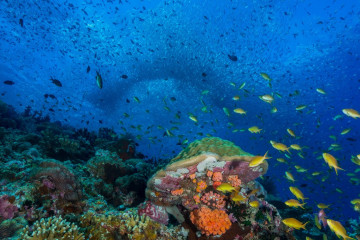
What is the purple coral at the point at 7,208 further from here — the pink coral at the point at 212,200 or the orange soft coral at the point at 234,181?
the orange soft coral at the point at 234,181

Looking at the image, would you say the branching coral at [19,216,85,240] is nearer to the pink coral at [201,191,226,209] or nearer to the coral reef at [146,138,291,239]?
the coral reef at [146,138,291,239]

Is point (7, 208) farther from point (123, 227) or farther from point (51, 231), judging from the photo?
point (123, 227)

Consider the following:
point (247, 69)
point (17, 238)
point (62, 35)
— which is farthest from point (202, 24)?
point (17, 238)

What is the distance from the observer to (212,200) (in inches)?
155

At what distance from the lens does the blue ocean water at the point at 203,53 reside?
61.6ft

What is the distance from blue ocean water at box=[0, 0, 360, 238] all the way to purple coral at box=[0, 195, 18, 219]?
9.05 m

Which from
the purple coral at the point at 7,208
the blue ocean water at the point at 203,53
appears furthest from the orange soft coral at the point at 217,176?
the blue ocean water at the point at 203,53

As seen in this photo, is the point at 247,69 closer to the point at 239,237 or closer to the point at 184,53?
the point at 184,53

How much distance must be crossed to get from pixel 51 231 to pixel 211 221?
2747mm

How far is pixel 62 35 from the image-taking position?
2572 centimetres

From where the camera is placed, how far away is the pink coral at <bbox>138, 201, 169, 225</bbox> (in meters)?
4.19

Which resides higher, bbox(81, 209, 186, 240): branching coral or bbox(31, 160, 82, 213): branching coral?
bbox(31, 160, 82, 213): branching coral

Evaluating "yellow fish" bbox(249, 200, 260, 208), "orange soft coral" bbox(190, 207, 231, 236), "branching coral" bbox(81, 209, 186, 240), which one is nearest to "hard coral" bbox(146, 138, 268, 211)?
"orange soft coral" bbox(190, 207, 231, 236)

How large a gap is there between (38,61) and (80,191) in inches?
1589
